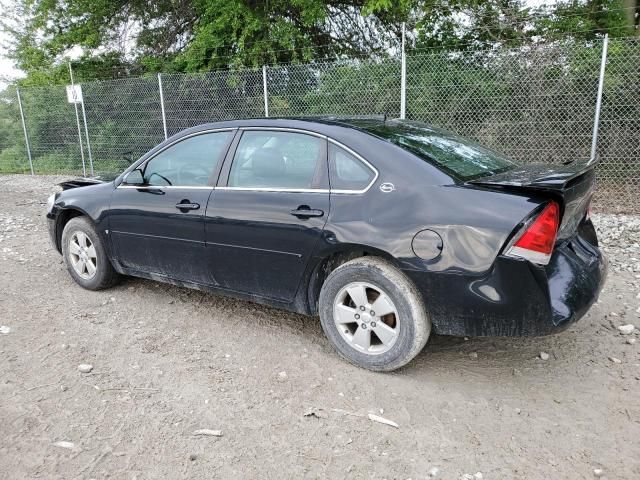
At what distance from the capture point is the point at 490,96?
7.98 meters

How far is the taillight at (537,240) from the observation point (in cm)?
264

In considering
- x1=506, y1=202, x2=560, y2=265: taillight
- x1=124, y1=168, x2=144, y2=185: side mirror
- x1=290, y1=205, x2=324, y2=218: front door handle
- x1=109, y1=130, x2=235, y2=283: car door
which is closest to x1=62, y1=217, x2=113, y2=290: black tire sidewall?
x1=109, y1=130, x2=235, y2=283: car door

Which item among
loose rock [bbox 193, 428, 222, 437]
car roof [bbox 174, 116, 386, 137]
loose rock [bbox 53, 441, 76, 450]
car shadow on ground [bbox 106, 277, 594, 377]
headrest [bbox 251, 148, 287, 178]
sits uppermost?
car roof [bbox 174, 116, 386, 137]

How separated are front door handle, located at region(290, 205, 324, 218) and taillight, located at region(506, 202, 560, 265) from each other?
3.80 ft

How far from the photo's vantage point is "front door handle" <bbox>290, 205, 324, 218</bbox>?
3197 mm

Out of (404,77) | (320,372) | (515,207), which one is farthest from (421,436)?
(404,77)

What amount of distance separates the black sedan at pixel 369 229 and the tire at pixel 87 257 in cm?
41

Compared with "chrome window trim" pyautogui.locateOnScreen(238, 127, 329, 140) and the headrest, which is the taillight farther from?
the headrest

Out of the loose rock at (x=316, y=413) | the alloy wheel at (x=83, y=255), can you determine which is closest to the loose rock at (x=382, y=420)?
the loose rock at (x=316, y=413)

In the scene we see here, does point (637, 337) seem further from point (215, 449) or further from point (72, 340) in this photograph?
point (72, 340)

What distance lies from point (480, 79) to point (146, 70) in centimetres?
934

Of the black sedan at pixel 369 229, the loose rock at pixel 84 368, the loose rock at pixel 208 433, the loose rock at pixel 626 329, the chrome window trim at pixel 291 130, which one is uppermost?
the chrome window trim at pixel 291 130

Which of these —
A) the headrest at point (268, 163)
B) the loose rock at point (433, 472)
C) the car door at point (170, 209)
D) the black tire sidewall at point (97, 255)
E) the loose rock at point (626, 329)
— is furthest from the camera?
the black tire sidewall at point (97, 255)

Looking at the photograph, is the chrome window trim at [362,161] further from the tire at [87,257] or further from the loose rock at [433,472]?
the tire at [87,257]
